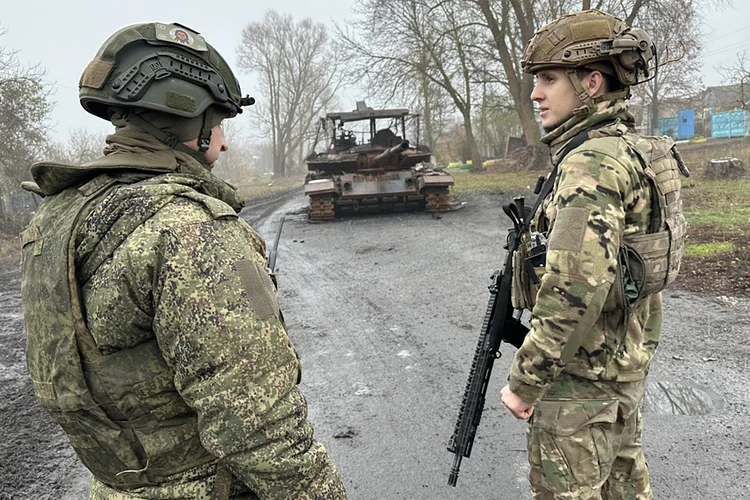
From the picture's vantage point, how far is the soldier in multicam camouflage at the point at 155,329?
1.18 meters

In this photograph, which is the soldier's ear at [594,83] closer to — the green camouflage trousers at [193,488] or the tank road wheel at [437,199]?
the green camouflage trousers at [193,488]

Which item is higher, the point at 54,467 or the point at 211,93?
the point at 211,93

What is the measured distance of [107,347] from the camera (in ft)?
4.07

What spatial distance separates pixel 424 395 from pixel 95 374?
2619 millimetres

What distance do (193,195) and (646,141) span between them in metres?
1.54

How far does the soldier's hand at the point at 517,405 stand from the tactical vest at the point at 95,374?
102cm

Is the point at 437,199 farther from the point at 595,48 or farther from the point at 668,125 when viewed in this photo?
the point at 668,125

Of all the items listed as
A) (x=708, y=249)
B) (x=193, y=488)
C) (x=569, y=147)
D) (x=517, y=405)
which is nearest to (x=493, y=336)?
(x=517, y=405)

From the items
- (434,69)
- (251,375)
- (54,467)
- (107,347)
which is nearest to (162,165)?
(107,347)

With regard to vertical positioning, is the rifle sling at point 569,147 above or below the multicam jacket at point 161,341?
above

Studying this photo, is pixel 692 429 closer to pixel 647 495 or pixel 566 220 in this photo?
pixel 647 495

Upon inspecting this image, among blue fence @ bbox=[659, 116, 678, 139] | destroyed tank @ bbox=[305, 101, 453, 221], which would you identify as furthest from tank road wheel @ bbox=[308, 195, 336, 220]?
blue fence @ bbox=[659, 116, 678, 139]

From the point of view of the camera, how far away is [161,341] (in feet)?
3.93

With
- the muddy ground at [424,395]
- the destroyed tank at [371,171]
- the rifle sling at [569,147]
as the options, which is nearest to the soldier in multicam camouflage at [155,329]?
the rifle sling at [569,147]
